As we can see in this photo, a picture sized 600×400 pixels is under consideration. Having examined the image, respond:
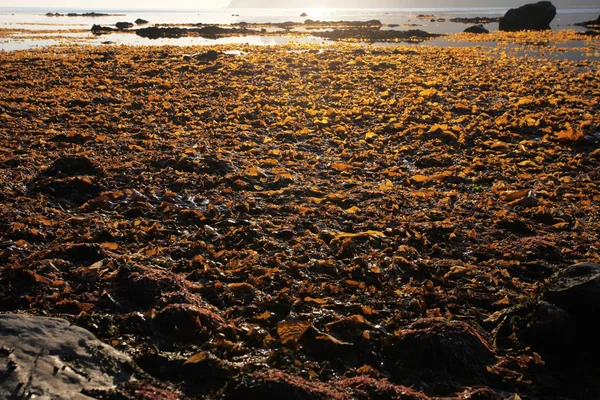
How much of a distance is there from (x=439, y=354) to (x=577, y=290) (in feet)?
5.19

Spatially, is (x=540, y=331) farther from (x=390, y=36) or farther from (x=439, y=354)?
(x=390, y=36)

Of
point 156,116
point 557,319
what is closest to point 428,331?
point 557,319

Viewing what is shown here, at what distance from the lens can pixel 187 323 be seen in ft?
16.0

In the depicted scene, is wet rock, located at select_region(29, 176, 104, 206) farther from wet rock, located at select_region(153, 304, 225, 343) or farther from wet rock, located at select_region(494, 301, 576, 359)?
wet rock, located at select_region(494, 301, 576, 359)

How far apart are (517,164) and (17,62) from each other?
73.9 feet

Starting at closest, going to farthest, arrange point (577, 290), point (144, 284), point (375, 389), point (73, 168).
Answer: point (375, 389) < point (577, 290) < point (144, 284) < point (73, 168)

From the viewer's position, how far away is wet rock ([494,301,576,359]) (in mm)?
4852

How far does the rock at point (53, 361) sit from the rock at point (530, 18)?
6296 centimetres

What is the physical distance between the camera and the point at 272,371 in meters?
4.17

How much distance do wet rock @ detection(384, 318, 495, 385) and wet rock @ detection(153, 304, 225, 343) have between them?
1709mm

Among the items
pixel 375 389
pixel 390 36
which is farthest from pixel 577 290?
pixel 390 36

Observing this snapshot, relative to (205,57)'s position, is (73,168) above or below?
below

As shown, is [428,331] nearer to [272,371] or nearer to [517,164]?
[272,371]

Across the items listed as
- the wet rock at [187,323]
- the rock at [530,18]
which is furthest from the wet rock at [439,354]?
the rock at [530,18]
